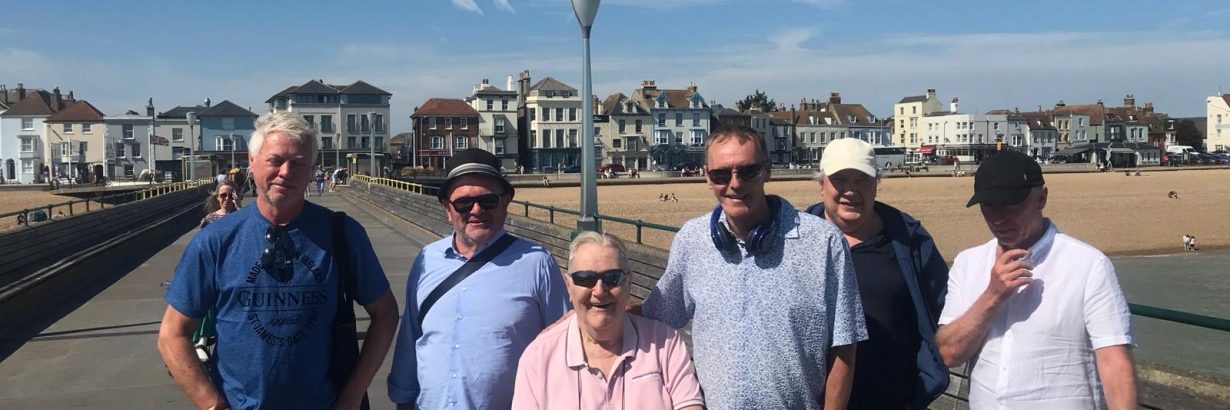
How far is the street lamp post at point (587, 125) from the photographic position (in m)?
8.41

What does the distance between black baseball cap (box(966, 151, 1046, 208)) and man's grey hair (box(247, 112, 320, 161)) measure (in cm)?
195

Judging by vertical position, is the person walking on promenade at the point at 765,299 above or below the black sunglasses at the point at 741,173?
below

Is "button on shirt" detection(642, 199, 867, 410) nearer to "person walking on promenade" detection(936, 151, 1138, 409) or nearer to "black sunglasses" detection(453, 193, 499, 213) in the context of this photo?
"person walking on promenade" detection(936, 151, 1138, 409)

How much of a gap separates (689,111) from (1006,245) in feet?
308

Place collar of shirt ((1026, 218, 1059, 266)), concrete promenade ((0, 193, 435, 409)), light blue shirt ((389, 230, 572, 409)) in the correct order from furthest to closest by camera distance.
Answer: concrete promenade ((0, 193, 435, 409)) → light blue shirt ((389, 230, 572, 409)) → collar of shirt ((1026, 218, 1059, 266))

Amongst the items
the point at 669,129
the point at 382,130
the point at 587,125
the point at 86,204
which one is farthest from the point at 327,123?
the point at 587,125

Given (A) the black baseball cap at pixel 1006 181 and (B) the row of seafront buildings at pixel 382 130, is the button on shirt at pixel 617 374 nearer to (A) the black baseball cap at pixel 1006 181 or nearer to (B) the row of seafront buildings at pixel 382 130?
(A) the black baseball cap at pixel 1006 181

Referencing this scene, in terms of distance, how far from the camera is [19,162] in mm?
86438

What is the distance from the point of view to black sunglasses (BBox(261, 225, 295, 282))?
2.78 meters

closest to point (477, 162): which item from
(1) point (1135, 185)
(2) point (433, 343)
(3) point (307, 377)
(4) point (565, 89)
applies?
(2) point (433, 343)

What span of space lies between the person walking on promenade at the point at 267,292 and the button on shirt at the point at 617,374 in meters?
0.64

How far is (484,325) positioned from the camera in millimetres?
3006

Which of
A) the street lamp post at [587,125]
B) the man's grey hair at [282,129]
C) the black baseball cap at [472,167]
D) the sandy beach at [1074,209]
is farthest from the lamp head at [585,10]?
the sandy beach at [1074,209]

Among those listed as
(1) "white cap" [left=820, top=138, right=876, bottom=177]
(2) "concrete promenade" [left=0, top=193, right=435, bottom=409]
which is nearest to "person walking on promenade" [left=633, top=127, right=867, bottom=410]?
(1) "white cap" [left=820, top=138, right=876, bottom=177]
